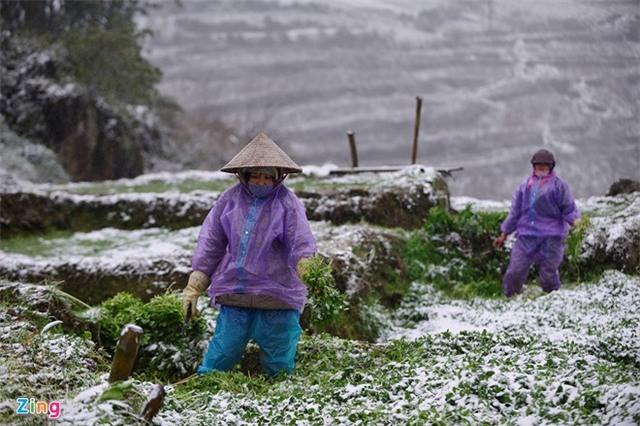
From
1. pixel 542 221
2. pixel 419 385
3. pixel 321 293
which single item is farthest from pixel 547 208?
pixel 419 385

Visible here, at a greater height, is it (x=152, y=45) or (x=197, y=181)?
(x=152, y=45)

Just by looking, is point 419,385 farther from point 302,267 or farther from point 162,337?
point 162,337

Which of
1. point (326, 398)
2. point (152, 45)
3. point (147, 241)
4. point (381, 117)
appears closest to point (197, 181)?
point (147, 241)

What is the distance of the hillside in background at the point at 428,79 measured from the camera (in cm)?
3856

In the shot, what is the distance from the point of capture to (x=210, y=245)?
659cm

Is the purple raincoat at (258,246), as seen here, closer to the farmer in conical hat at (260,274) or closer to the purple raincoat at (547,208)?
the farmer in conical hat at (260,274)

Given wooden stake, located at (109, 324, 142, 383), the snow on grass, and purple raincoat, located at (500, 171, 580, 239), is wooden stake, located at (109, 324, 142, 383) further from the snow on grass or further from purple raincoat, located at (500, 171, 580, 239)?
purple raincoat, located at (500, 171, 580, 239)

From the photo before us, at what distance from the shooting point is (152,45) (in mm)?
54281

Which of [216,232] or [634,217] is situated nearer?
[216,232]

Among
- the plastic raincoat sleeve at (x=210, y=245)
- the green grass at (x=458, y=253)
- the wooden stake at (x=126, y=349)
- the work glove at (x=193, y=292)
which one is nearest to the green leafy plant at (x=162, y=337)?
the work glove at (x=193, y=292)

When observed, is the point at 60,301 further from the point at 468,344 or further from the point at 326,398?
the point at 468,344

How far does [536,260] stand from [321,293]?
218 inches

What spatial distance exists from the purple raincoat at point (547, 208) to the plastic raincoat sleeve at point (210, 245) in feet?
18.6

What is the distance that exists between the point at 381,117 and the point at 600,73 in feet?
43.7
